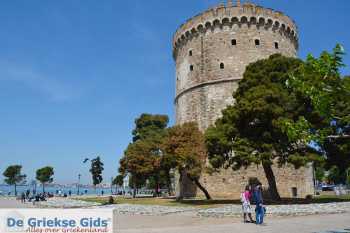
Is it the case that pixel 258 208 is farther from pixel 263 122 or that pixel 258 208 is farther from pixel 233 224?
pixel 263 122

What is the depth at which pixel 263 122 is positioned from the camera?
2623 centimetres

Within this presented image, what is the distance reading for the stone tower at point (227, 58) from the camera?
3669 centimetres

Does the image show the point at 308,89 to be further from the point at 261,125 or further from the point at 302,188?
the point at 302,188

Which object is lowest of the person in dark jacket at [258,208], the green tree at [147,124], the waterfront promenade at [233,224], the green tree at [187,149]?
the waterfront promenade at [233,224]

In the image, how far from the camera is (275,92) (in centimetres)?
2603

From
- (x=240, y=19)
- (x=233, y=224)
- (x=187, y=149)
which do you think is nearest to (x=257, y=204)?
(x=233, y=224)

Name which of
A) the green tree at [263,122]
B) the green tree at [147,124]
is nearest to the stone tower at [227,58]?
the green tree at [263,122]

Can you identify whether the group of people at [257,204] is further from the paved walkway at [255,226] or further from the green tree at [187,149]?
the green tree at [187,149]

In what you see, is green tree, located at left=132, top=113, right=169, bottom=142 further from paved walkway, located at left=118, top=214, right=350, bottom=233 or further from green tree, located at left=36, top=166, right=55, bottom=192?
paved walkway, located at left=118, top=214, right=350, bottom=233

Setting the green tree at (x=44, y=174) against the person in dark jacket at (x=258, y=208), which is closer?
the person in dark jacket at (x=258, y=208)

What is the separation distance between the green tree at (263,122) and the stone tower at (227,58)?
897 cm

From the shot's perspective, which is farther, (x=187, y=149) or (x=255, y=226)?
(x=187, y=149)

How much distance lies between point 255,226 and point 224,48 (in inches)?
1015

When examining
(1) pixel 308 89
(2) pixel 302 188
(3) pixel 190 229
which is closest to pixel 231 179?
(2) pixel 302 188
